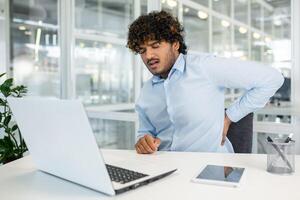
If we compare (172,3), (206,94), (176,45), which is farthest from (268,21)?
(206,94)

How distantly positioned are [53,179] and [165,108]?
2.47 ft

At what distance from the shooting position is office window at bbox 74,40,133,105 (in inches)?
138

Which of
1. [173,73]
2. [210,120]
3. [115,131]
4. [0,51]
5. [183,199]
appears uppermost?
[0,51]

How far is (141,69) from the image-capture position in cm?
316

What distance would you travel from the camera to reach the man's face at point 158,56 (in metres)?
1.57

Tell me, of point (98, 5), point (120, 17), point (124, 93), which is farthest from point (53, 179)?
point (98, 5)

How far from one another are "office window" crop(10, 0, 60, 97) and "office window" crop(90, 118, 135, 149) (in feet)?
2.32

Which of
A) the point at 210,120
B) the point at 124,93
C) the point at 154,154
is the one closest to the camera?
the point at 154,154

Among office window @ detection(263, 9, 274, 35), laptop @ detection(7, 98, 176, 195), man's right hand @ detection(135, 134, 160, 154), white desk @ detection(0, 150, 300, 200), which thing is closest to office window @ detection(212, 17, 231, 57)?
office window @ detection(263, 9, 274, 35)

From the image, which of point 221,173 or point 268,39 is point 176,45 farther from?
point 268,39

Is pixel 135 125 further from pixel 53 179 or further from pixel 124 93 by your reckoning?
pixel 53 179

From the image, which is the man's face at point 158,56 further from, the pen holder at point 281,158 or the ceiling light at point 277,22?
the ceiling light at point 277,22

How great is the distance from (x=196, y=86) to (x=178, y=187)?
737 millimetres

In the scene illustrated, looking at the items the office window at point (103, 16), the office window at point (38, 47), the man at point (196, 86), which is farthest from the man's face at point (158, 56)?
the office window at point (38, 47)
